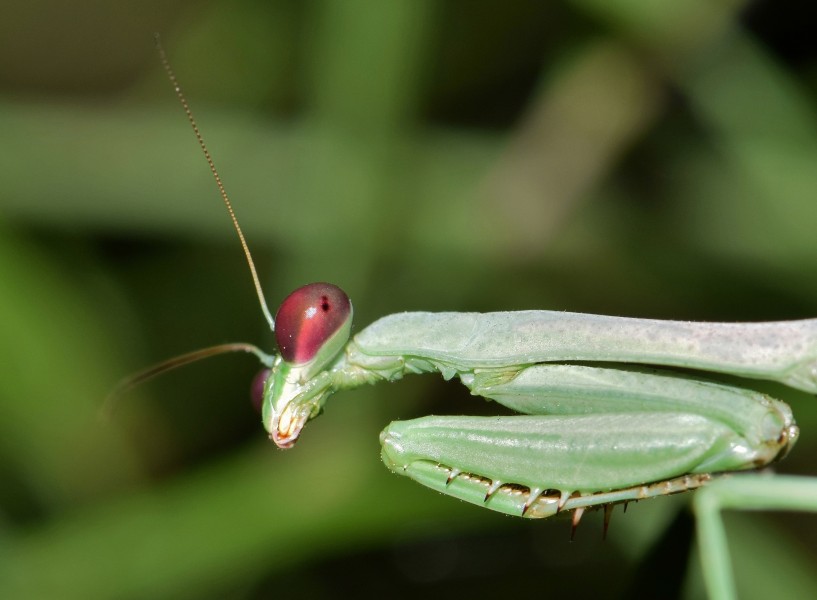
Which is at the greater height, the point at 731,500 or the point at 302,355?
the point at 302,355

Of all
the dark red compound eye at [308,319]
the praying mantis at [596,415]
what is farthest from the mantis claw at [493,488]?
the dark red compound eye at [308,319]

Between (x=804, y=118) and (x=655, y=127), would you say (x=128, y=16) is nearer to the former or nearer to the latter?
(x=655, y=127)

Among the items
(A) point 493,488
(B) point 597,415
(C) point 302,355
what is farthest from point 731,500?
(C) point 302,355

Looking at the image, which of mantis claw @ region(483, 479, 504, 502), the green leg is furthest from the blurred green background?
the green leg

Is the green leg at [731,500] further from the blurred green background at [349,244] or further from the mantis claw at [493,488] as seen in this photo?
the blurred green background at [349,244]

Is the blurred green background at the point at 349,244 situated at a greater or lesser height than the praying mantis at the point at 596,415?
greater

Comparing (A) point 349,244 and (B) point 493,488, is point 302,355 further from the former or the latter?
(A) point 349,244
